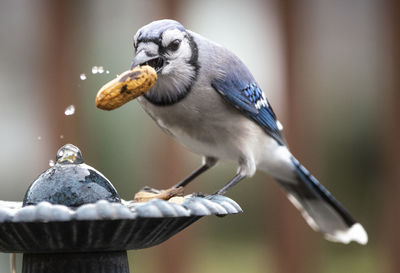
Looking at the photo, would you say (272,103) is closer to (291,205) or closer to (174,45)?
(291,205)

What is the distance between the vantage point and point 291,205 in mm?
2668

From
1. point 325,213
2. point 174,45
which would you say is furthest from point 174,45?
point 325,213

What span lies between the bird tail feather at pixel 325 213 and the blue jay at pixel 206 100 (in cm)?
A: 14

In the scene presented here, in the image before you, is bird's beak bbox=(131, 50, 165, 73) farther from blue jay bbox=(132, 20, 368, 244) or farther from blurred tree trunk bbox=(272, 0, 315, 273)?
blurred tree trunk bbox=(272, 0, 315, 273)

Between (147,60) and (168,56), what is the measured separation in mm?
91

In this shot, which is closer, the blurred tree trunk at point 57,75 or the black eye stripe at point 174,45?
the black eye stripe at point 174,45

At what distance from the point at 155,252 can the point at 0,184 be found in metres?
0.60

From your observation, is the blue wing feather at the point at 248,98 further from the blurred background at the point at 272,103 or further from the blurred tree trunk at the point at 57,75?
the blurred tree trunk at the point at 57,75

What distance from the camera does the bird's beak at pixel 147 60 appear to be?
123 cm

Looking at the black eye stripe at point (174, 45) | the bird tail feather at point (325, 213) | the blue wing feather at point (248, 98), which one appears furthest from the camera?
the bird tail feather at point (325, 213)

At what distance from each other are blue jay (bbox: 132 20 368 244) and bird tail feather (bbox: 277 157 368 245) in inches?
5.7

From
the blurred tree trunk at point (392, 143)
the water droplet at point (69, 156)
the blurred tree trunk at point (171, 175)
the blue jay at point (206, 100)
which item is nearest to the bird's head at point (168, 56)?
the blue jay at point (206, 100)

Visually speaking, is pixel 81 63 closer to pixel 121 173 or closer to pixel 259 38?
pixel 121 173

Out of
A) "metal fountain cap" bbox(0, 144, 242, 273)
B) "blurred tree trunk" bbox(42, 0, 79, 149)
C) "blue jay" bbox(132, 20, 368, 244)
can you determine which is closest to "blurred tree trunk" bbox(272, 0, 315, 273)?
"blurred tree trunk" bbox(42, 0, 79, 149)
